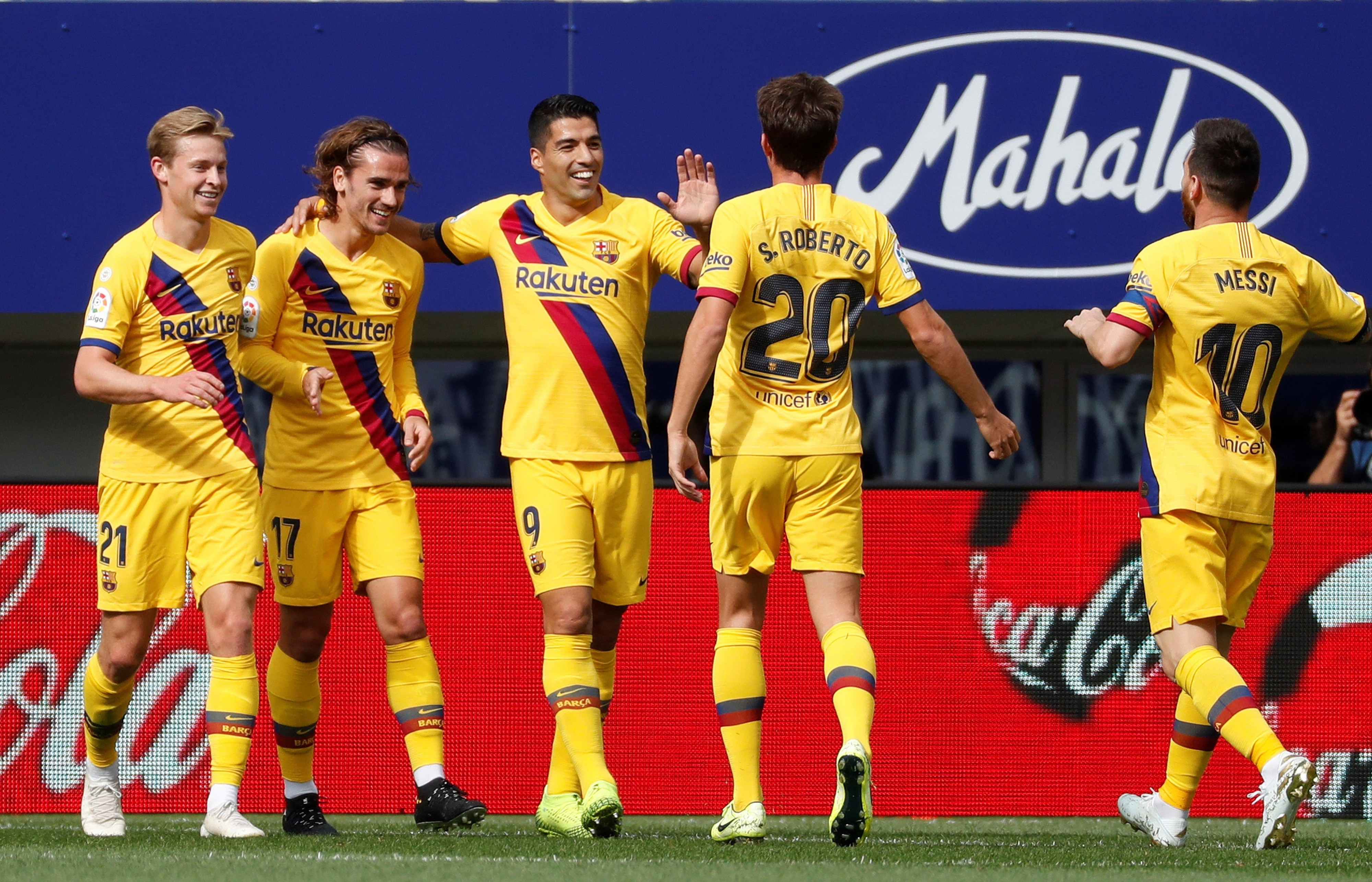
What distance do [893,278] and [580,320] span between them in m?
0.96

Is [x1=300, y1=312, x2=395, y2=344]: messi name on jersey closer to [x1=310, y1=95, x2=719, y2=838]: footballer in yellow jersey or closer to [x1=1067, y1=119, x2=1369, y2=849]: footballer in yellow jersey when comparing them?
[x1=310, y1=95, x2=719, y2=838]: footballer in yellow jersey

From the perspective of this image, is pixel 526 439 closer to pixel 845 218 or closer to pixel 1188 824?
pixel 845 218

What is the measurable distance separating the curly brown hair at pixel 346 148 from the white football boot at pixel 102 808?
1935 mm

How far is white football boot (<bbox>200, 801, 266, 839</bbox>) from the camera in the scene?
16.5 feet

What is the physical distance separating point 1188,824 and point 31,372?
22.4ft

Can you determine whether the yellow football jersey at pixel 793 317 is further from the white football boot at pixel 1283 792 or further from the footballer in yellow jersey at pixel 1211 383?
the white football boot at pixel 1283 792

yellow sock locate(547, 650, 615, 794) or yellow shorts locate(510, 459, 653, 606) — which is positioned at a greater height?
yellow shorts locate(510, 459, 653, 606)

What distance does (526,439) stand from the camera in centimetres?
519

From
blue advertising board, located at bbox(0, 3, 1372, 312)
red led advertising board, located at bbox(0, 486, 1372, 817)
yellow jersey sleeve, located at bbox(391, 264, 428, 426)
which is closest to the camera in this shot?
yellow jersey sleeve, located at bbox(391, 264, 428, 426)

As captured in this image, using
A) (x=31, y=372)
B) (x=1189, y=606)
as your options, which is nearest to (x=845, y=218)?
(x=1189, y=606)

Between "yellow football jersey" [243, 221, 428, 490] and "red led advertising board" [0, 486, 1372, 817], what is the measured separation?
3.95ft

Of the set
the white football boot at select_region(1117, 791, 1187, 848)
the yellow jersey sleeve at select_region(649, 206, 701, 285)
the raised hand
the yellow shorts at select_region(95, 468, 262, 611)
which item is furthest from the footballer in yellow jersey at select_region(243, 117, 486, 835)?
the white football boot at select_region(1117, 791, 1187, 848)

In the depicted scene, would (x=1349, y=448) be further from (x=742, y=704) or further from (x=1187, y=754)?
(x=742, y=704)

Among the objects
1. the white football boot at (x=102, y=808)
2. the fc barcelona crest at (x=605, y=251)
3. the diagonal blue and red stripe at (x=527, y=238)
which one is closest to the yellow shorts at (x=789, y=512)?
the fc barcelona crest at (x=605, y=251)
